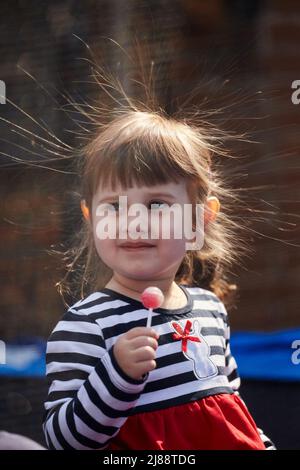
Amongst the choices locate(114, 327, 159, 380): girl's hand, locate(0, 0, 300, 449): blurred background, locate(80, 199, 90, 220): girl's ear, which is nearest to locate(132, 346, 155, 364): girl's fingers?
locate(114, 327, 159, 380): girl's hand

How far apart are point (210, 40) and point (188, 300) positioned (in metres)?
0.54

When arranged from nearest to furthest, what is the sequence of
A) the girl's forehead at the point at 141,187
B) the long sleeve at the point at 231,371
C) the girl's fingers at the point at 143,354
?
the girl's fingers at the point at 143,354
the girl's forehead at the point at 141,187
the long sleeve at the point at 231,371

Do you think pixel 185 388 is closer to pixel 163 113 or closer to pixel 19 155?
pixel 163 113

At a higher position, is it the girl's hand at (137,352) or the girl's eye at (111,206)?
the girl's eye at (111,206)

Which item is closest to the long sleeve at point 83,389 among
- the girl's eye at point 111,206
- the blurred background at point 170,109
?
the girl's eye at point 111,206

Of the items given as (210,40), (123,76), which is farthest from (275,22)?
(123,76)

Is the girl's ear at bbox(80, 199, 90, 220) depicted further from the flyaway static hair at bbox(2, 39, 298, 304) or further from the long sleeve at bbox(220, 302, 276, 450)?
the long sleeve at bbox(220, 302, 276, 450)

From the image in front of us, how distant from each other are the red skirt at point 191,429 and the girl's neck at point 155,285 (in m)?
0.11

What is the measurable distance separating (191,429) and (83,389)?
134 millimetres

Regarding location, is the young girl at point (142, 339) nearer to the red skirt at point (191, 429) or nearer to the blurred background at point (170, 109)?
the red skirt at point (191, 429)

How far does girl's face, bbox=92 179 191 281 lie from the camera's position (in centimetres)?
78

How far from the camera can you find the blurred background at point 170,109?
1.06 meters
